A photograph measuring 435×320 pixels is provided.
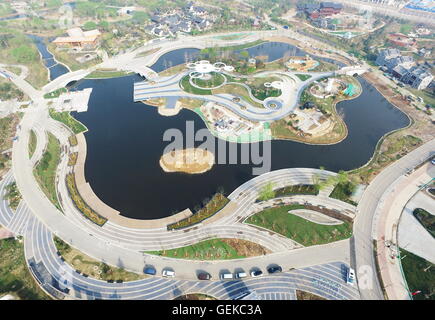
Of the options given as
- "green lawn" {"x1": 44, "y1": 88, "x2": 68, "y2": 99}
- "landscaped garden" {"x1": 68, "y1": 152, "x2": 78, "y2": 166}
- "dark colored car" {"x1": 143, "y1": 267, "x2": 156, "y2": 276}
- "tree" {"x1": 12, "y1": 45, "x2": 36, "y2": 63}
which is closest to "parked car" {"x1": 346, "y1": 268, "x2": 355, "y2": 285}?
"dark colored car" {"x1": 143, "y1": 267, "x2": 156, "y2": 276}

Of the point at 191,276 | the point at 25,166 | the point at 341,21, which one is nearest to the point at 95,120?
the point at 25,166

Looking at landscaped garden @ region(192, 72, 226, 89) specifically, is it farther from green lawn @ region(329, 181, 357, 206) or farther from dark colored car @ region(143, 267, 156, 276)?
dark colored car @ region(143, 267, 156, 276)

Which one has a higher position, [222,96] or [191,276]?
[222,96]

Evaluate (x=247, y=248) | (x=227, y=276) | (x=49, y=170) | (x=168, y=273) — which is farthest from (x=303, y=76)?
(x=49, y=170)

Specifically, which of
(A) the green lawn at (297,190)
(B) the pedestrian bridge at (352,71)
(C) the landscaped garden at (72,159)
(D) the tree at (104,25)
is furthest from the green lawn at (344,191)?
(D) the tree at (104,25)

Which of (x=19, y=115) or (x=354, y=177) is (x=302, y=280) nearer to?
(x=354, y=177)

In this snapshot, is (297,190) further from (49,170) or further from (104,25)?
(104,25)
